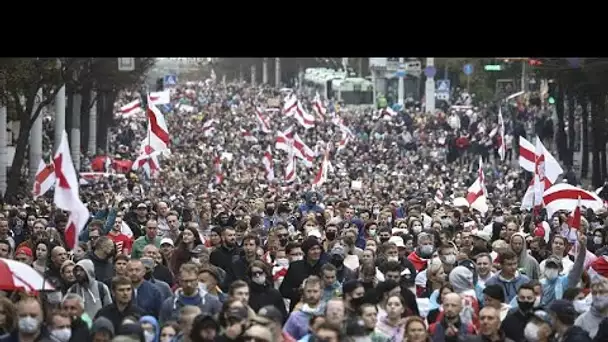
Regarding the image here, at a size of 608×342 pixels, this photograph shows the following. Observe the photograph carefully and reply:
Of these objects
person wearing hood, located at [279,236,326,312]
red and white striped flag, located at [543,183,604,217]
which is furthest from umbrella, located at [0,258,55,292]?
red and white striped flag, located at [543,183,604,217]

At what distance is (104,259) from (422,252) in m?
3.50

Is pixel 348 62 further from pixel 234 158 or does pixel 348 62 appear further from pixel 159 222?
pixel 159 222

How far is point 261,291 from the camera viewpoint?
14945 mm

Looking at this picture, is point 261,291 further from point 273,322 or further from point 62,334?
point 273,322

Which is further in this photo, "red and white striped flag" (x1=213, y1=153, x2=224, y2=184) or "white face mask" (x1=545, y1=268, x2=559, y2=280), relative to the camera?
"red and white striped flag" (x1=213, y1=153, x2=224, y2=184)

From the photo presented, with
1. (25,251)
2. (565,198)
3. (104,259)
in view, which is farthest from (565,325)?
(565,198)

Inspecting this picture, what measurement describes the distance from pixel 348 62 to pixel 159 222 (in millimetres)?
118125

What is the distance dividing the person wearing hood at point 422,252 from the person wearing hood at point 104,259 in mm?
3071

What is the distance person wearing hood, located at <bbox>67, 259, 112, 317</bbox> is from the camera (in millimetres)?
14773

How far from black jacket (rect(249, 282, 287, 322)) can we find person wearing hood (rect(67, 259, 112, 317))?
1140 millimetres

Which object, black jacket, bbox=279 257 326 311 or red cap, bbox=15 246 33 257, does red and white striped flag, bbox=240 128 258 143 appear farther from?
black jacket, bbox=279 257 326 311

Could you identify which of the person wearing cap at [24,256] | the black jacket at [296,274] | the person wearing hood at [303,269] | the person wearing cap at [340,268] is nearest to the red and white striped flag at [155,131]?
the person wearing cap at [24,256]
